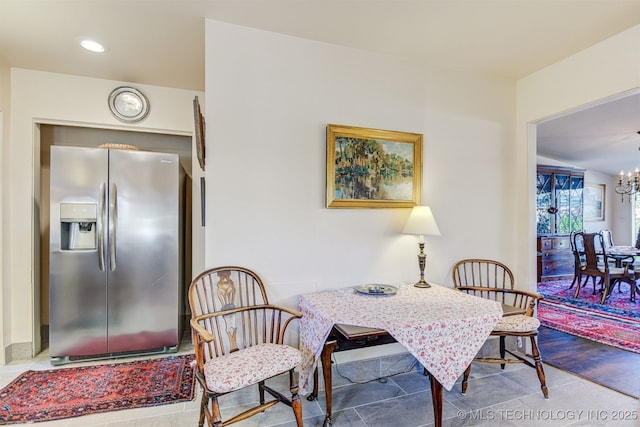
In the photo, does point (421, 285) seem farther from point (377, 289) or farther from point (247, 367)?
point (247, 367)

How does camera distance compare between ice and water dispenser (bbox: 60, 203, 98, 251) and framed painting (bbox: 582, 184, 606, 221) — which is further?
framed painting (bbox: 582, 184, 606, 221)

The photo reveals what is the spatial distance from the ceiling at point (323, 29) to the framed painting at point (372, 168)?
0.71 m

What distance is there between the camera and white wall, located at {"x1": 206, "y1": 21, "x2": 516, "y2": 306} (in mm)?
2252

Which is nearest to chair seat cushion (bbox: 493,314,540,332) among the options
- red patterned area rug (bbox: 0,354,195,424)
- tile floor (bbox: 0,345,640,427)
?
tile floor (bbox: 0,345,640,427)

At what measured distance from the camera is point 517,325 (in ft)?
7.67

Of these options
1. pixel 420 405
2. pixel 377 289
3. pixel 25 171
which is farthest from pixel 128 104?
pixel 420 405

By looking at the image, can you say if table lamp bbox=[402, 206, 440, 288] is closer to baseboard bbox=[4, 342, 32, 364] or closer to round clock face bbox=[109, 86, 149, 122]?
round clock face bbox=[109, 86, 149, 122]

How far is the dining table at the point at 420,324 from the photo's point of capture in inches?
68.7

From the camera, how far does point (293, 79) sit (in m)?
2.41

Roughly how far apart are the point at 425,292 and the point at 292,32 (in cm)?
215

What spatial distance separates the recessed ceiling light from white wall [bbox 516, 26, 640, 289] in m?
3.74

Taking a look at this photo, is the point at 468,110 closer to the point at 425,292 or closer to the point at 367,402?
the point at 425,292

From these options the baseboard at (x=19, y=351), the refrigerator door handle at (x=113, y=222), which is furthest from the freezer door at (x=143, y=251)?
the baseboard at (x=19, y=351)

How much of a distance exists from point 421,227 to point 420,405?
4.10 feet
